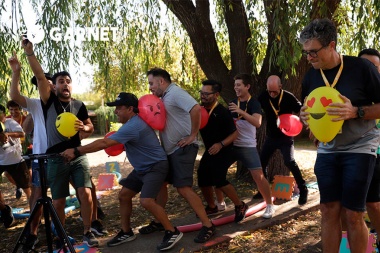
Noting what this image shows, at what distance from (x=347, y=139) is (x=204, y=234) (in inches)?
76.9

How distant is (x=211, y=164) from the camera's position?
14.9 feet

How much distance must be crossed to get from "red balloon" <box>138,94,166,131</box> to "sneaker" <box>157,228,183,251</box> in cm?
111

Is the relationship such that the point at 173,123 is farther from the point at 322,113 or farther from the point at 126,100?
the point at 322,113

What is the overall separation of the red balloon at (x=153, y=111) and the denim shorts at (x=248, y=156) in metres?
1.18

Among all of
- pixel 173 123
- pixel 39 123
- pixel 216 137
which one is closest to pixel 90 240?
pixel 39 123

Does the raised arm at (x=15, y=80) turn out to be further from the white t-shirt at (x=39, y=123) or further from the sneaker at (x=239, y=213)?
the sneaker at (x=239, y=213)

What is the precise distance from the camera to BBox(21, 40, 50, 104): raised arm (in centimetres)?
357

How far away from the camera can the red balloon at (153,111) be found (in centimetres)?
396

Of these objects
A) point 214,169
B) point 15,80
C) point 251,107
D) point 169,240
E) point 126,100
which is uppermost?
point 15,80

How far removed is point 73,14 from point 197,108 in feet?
12.6

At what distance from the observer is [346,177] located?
2723 millimetres

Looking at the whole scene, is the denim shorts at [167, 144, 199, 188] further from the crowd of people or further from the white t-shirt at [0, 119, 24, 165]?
the white t-shirt at [0, 119, 24, 165]

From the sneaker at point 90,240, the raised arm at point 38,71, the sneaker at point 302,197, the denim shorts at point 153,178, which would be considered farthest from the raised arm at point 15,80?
the sneaker at point 302,197

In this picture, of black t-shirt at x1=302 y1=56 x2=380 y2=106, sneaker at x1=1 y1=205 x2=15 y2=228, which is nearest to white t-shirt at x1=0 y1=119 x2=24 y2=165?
sneaker at x1=1 y1=205 x2=15 y2=228
